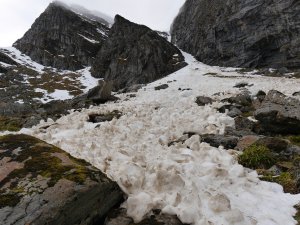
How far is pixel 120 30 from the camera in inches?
3900

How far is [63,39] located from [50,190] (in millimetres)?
137068

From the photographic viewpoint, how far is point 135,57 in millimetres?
85938

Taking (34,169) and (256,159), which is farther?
(256,159)

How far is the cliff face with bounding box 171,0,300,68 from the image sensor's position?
71562 millimetres

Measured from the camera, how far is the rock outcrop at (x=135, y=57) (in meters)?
81.1


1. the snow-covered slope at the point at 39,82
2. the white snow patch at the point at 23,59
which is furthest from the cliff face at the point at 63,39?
the snow-covered slope at the point at 39,82

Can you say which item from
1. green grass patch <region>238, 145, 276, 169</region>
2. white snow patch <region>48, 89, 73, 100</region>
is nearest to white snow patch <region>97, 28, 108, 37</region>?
white snow patch <region>48, 89, 73, 100</region>

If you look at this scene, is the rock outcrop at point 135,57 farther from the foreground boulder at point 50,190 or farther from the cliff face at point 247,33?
the foreground boulder at point 50,190

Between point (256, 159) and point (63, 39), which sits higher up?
point (256, 159)

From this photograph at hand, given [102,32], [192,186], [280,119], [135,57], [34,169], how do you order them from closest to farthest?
[34,169], [192,186], [280,119], [135,57], [102,32]

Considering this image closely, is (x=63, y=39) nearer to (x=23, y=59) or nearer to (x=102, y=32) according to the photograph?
(x=102, y=32)

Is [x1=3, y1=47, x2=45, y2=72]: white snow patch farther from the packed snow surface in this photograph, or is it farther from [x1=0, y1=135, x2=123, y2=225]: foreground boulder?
[x1=0, y1=135, x2=123, y2=225]: foreground boulder

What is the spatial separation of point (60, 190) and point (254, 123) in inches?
482

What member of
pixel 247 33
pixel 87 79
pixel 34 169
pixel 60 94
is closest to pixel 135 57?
pixel 60 94
